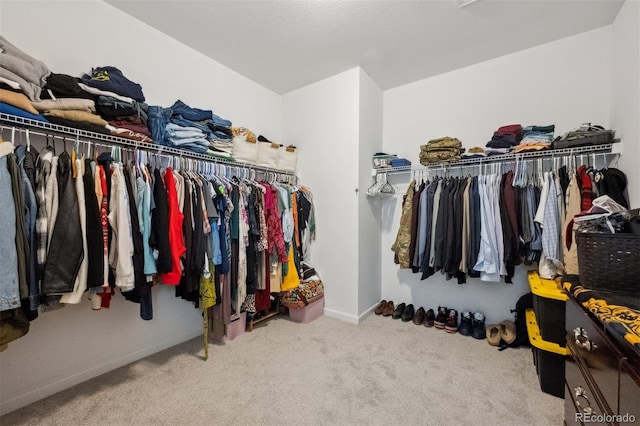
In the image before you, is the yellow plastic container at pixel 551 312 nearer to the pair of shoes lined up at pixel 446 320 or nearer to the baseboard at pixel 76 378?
the pair of shoes lined up at pixel 446 320

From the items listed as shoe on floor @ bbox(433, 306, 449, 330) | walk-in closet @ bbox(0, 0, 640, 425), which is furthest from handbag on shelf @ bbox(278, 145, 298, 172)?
shoe on floor @ bbox(433, 306, 449, 330)

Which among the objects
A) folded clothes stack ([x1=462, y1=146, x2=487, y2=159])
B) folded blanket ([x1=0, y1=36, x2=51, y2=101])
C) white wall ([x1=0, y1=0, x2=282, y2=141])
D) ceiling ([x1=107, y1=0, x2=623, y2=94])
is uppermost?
ceiling ([x1=107, y1=0, x2=623, y2=94])

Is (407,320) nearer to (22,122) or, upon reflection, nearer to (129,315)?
(129,315)

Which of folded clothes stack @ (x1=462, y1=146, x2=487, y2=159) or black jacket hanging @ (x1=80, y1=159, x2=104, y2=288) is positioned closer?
black jacket hanging @ (x1=80, y1=159, x2=104, y2=288)

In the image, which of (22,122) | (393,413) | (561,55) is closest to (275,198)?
(22,122)

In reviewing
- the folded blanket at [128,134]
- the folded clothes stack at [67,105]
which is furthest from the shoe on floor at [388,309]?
the folded clothes stack at [67,105]

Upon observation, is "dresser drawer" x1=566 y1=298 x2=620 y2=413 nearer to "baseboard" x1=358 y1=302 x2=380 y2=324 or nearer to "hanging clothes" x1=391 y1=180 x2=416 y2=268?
"hanging clothes" x1=391 y1=180 x2=416 y2=268

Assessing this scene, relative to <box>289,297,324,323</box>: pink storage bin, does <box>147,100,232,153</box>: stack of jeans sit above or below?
above

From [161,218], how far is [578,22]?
3.39m

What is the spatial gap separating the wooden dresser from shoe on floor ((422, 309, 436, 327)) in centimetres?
141

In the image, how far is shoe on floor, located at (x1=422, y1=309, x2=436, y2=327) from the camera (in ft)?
8.53

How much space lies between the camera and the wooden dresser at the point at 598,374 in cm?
66

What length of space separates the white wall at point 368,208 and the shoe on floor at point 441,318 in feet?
2.20

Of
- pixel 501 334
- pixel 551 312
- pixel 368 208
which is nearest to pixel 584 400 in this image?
pixel 551 312
